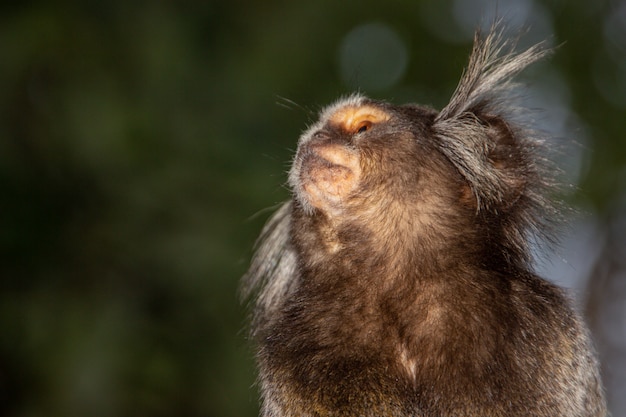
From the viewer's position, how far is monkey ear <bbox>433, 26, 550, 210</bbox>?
342cm

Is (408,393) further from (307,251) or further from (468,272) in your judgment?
(307,251)

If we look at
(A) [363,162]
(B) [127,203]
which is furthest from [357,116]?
(B) [127,203]

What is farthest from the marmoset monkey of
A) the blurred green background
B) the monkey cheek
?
the blurred green background

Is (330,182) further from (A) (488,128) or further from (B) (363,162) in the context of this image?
(A) (488,128)

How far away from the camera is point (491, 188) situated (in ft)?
11.1

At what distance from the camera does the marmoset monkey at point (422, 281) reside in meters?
3.16

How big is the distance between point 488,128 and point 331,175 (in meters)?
0.69

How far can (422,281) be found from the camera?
3316 mm

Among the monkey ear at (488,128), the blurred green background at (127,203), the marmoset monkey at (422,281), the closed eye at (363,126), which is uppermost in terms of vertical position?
the monkey ear at (488,128)

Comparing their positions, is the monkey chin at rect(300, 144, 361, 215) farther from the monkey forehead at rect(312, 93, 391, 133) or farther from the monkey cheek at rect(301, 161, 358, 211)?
the monkey forehead at rect(312, 93, 391, 133)

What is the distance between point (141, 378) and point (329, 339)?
3828 millimetres

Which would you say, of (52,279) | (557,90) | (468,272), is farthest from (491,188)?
(557,90)

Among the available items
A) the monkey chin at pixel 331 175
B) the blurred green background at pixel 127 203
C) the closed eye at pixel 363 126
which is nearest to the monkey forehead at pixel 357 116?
the closed eye at pixel 363 126

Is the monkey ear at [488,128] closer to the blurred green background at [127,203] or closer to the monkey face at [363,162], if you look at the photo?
the monkey face at [363,162]
